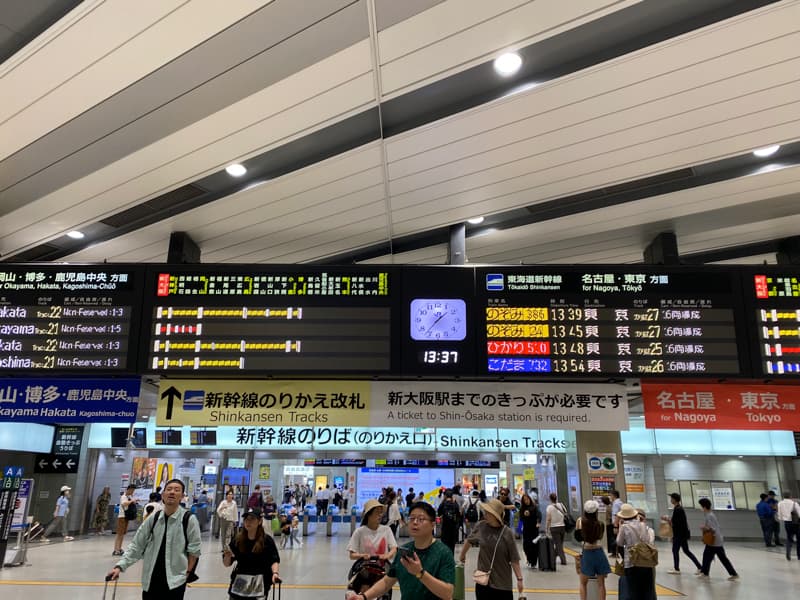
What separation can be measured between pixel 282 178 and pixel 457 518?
1108 centimetres

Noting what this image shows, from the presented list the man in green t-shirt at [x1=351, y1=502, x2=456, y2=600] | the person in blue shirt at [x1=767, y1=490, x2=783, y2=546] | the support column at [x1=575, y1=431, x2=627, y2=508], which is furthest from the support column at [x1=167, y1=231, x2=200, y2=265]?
the person in blue shirt at [x1=767, y1=490, x2=783, y2=546]

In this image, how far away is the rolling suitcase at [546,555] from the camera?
37.9ft

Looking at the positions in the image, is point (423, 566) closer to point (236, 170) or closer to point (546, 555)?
point (236, 170)

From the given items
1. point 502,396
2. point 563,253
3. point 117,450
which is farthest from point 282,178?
point 117,450

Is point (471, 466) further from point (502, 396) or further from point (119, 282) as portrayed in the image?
point (119, 282)

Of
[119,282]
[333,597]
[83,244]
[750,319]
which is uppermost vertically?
[83,244]

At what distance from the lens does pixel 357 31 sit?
4.24 metres

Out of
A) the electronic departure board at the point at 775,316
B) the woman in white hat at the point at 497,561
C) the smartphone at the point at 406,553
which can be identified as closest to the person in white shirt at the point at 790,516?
the electronic departure board at the point at 775,316

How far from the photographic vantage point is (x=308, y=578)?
10.1 metres

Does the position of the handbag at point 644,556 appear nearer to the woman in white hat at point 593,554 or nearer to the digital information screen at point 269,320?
the woman in white hat at point 593,554

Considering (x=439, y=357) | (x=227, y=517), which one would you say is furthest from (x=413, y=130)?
(x=227, y=517)

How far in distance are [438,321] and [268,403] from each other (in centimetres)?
214

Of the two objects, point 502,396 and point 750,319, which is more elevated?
point 750,319

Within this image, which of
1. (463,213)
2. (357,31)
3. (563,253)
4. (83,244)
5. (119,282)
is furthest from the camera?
(563,253)
